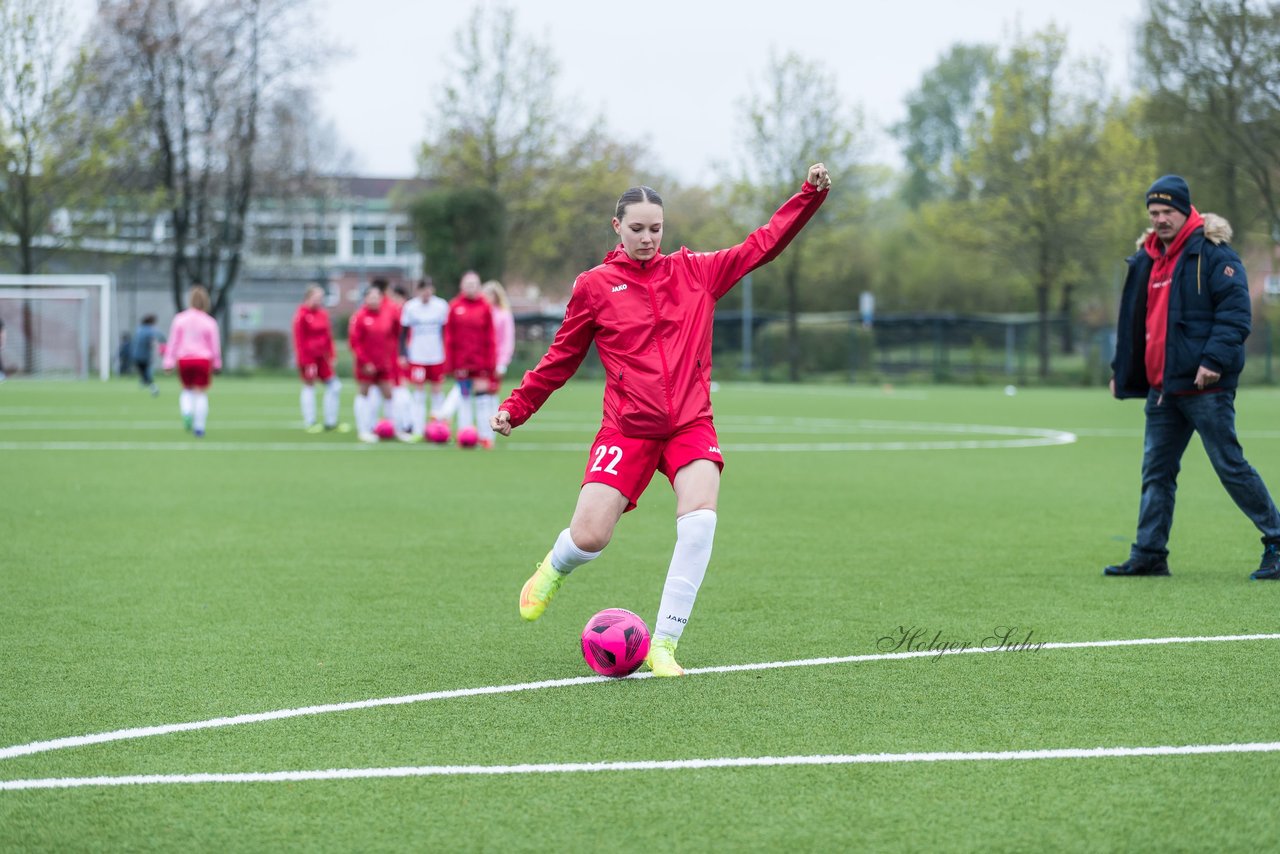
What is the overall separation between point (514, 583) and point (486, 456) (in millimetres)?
9545

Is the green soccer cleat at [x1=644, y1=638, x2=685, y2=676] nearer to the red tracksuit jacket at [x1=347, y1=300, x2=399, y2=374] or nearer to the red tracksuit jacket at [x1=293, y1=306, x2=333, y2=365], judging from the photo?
the red tracksuit jacket at [x1=347, y1=300, x2=399, y2=374]

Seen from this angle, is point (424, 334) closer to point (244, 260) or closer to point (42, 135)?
point (42, 135)

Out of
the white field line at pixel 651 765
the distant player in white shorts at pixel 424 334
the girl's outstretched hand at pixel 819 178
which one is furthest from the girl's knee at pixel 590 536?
the distant player in white shorts at pixel 424 334

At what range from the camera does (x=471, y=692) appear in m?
5.76

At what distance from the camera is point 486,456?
18078 millimetres

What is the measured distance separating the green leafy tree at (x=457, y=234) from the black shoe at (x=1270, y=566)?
37490 mm

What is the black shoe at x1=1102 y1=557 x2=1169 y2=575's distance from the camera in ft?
28.5

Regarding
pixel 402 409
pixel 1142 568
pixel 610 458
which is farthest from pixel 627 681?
pixel 402 409

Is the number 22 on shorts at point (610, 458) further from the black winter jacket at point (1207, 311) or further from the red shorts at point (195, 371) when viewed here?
the red shorts at point (195, 371)

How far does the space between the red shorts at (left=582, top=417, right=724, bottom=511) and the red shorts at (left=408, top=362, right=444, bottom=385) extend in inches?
550

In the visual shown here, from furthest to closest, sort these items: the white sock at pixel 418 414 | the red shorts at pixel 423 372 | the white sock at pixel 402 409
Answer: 1. the white sock at pixel 418 414
2. the white sock at pixel 402 409
3. the red shorts at pixel 423 372

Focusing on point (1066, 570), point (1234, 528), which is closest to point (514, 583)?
point (1066, 570)

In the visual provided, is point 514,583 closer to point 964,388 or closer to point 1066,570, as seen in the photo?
point 1066,570

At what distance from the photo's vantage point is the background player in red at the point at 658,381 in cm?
610
